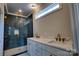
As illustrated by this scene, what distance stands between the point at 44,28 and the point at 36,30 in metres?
0.18

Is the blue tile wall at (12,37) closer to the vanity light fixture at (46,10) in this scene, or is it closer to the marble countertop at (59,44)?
the marble countertop at (59,44)

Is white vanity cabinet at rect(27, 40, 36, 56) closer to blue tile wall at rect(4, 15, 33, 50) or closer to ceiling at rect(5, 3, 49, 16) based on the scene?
blue tile wall at rect(4, 15, 33, 50)

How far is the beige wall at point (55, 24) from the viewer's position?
1.51 metres

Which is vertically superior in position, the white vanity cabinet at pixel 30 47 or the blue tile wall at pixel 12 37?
the blue tile wall at pixel 12 37

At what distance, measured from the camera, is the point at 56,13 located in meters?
1.61

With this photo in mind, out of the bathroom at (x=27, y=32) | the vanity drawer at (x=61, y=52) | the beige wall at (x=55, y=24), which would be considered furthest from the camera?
the beige wall at (x=55, y=24)

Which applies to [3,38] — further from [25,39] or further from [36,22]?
[36,22]

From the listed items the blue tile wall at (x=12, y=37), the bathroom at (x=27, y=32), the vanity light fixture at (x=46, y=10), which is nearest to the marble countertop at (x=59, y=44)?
the bathroom at (x=27, y=32)

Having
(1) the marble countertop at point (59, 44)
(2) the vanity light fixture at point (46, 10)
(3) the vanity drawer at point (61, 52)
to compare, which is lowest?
(3) the vanity drawer at point (61, 52)

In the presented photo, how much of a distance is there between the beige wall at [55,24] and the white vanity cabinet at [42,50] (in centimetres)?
19

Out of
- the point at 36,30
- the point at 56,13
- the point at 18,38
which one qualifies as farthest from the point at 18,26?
the point at 56,13

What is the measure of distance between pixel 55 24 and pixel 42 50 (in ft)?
1.87

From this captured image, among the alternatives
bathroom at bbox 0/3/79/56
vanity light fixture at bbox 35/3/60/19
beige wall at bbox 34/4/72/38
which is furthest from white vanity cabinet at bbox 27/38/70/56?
vanity light fixture at bbox 35/3/60/19

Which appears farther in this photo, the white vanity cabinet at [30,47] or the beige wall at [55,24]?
the beige wall at [55,24]
